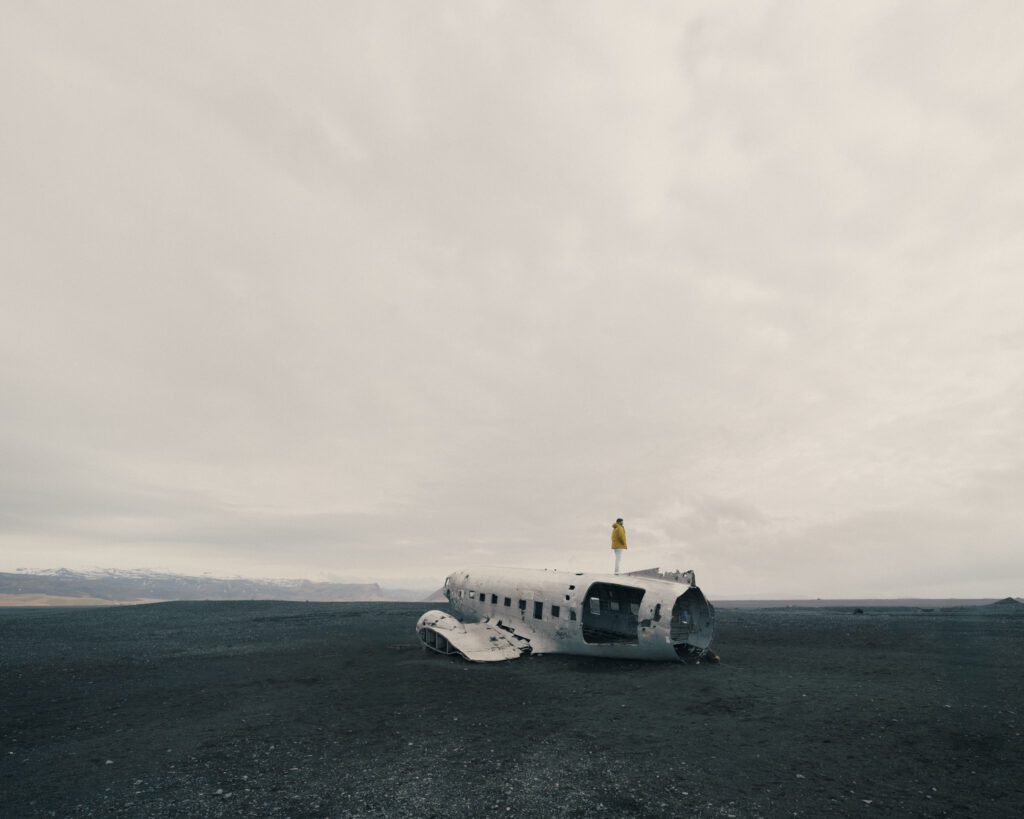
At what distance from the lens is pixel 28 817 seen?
9773 millimetres

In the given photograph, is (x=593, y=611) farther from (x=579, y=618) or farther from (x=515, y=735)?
(x=515, y=735)

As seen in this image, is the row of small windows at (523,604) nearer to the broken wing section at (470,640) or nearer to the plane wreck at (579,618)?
the plane wreck at (579,618)

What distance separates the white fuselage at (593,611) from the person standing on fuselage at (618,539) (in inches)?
66.7

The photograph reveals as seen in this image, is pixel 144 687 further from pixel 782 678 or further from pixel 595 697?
pixel 782 678

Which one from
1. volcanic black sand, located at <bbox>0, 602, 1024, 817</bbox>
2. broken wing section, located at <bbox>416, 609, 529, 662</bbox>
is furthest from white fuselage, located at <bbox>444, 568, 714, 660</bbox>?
volcanic black sand, located at <bbox>0, 602, 1024, 817</bbox>

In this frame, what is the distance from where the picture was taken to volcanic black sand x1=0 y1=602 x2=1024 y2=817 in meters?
10.2

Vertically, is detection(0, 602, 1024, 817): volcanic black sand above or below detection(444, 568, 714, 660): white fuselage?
below

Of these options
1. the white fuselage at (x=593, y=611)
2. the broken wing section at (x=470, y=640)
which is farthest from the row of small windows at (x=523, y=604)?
the broken wing section at (x=470, y=640)

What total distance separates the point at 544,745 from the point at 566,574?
1345 centimetres

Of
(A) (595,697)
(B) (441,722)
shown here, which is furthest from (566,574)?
(B) (441,722)

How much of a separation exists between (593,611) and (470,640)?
7.01 meters

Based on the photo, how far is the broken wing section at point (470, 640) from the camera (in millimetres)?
24484

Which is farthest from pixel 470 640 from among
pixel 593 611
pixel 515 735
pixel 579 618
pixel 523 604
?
pixel 515 735

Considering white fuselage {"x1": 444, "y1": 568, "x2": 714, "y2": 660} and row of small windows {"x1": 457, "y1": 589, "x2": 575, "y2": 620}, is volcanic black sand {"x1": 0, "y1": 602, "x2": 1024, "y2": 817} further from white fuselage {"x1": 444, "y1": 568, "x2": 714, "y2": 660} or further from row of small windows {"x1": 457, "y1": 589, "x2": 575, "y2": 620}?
row of small windows {"x1": 457, "y1": 589, "x2": 575, "y2": 620}
